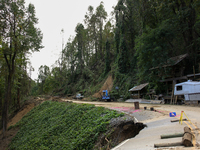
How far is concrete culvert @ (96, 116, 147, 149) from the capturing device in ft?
22.9

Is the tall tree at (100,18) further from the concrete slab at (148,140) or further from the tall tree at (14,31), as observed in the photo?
the concrete slab at (148,140)

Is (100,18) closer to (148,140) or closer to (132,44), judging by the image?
(132,44)

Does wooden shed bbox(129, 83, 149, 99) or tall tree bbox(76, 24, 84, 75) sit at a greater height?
tall tree bbox(76, 24, 84, 75)

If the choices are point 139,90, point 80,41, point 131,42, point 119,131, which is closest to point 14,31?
point 119,131

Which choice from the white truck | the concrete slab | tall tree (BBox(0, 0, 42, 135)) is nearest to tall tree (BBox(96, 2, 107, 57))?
tall tree (BBox(0, 0, 42, 135))

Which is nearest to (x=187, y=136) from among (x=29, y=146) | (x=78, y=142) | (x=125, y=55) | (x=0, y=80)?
(x=78, y=142)

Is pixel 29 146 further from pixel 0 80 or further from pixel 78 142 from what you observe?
pixel 0 80

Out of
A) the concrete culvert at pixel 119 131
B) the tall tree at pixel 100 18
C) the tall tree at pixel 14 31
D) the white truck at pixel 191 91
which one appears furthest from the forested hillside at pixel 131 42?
the concrete culvert at pixel 119 131

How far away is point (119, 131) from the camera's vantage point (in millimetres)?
7363

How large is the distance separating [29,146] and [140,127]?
1021 cm

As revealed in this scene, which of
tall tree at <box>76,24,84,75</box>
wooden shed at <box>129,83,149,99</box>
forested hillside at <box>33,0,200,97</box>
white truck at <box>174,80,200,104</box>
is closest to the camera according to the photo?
white truck at <box>174,80,200,104</box>

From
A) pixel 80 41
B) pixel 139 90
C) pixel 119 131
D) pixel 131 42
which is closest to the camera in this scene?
pixel 119 131

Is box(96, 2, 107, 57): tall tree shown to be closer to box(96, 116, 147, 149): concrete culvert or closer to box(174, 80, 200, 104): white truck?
box(174, 80, 200, 104): white truck

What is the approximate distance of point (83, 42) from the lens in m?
52.0
